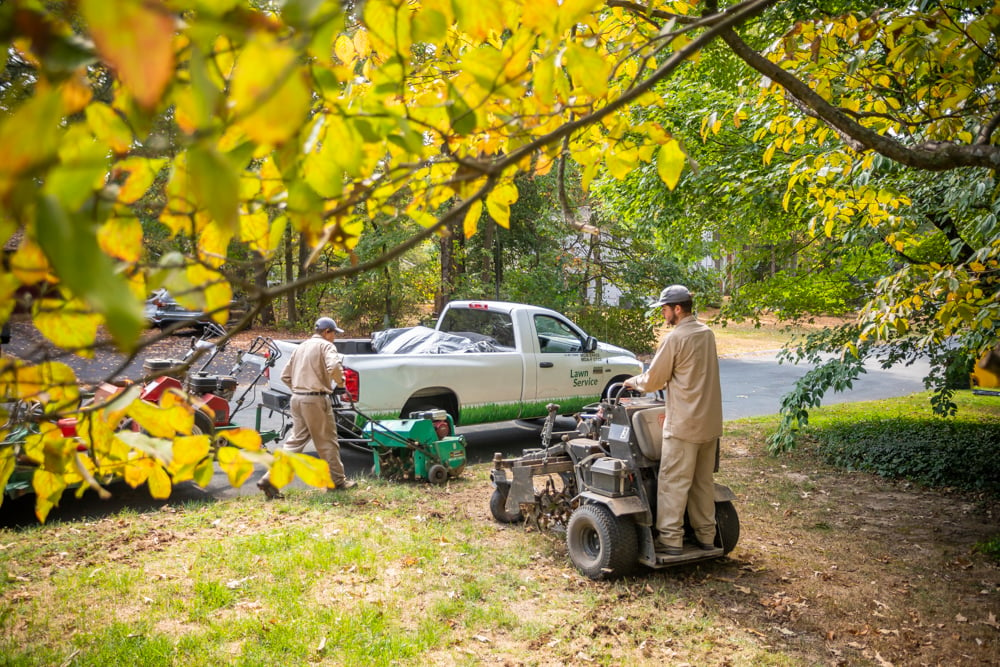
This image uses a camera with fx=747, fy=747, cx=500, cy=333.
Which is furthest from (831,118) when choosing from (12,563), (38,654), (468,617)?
(12,563)

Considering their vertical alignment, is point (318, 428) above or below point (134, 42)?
below

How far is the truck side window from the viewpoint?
10.6 m

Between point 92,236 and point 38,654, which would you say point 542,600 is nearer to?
point 38,654

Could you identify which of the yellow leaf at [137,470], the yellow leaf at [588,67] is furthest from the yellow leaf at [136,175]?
the yellow leaf at [588,67]

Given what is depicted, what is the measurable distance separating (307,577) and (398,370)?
12.2 ft

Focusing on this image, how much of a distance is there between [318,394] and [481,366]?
2.49 metres

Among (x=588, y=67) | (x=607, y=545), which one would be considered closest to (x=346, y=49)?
(x=588, y=67)

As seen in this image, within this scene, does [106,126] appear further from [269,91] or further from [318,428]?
[318,428]

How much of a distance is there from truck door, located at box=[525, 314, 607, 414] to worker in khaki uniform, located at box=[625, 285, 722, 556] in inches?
189

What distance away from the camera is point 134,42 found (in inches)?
31.8

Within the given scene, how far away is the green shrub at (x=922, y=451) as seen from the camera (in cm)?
865

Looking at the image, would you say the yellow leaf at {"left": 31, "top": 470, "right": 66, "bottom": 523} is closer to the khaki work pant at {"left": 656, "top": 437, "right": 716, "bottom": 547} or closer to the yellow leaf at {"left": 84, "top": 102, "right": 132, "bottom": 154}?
the yellow leaf at {"left": 84, "top": 102, "right": 132, "bottom": 154}

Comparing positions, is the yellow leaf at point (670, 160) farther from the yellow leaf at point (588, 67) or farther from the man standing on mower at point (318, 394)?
the man standing on mower at point (318, 394)

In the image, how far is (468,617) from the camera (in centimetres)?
482
